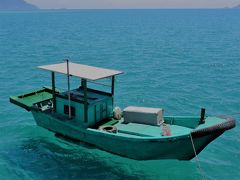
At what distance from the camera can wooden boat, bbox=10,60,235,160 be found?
1346cm

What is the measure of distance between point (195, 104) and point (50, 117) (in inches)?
451

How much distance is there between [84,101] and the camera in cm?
1469

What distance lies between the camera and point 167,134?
1352cm

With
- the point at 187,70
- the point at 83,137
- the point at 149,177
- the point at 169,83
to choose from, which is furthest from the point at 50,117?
the point at 187,70

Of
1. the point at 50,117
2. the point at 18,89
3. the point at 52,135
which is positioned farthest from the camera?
the point at 18,89

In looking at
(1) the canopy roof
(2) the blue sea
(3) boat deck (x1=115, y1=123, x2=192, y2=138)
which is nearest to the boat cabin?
(1) the canopy roof

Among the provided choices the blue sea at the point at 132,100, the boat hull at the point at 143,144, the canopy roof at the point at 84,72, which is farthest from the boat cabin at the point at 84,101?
the blue sea at the point at 132,100

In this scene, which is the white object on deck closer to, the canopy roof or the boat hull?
the boat hull

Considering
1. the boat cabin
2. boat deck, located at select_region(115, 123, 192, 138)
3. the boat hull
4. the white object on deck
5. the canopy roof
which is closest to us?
the boat hull

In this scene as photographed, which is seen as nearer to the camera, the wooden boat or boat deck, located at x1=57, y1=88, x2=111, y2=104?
the wooden boat

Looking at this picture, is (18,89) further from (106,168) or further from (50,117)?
(106,168)

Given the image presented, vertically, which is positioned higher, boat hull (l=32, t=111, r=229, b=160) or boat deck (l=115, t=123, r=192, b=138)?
boat deck (l=115, t=123, r=192, b=138)

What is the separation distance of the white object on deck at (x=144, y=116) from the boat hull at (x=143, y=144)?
4.64 feet

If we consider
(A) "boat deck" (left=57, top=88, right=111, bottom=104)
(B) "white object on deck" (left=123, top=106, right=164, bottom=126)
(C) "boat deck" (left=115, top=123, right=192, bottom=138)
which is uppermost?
(A) "boat deck" (left=57, top=88, right=111, bottom=104)
